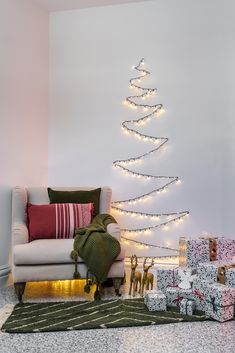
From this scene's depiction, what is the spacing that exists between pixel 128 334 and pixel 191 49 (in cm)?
286

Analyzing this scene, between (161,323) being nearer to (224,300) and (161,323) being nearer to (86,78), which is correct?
(224,300)

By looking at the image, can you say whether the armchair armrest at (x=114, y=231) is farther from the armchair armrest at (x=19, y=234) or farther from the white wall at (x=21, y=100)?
the white wall at (x=21, y=100)

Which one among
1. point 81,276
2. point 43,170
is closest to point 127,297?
point 81,276

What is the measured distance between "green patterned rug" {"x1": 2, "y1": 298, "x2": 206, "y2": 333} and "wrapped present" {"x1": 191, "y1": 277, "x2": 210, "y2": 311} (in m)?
0.10

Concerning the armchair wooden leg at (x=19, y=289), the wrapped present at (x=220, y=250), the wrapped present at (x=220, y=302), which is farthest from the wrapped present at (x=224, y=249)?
the armchair wooden leg at (x=19, y=289)

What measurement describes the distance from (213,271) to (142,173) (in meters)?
1.54

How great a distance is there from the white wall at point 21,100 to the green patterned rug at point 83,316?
944 mm

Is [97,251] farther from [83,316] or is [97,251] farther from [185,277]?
[185,277]

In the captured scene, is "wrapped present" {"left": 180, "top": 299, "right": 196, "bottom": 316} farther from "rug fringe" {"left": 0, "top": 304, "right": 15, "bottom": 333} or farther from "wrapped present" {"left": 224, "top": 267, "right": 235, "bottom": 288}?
"rug fringe" {"left": 0, "top": 304, "right": 15, "bottom": 333}

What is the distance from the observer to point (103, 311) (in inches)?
103

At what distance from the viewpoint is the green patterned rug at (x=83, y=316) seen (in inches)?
91.8

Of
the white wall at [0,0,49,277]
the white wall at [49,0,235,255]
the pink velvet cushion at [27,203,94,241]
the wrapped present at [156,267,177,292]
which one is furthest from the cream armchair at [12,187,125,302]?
the white wall at [49,0,235,255]

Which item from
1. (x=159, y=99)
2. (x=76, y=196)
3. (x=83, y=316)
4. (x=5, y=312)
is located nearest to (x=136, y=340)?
(x=83, y=316)

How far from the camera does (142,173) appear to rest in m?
4.03
